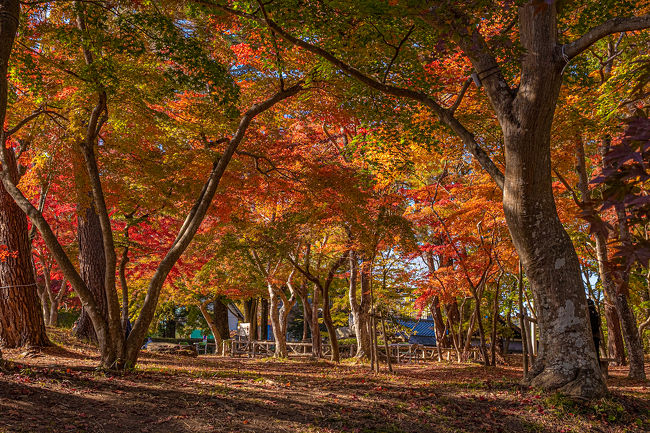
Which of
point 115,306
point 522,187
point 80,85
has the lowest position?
point 115,306

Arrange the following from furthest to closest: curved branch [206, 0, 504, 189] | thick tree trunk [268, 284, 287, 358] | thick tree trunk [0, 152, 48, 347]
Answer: thick tree trunk [268, 284, 287, 358], thick tree trunk [0, 152, 48, 347], curved branch [206, 0, 504, 189]

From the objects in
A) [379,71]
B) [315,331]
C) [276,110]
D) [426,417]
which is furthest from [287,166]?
[315,331]

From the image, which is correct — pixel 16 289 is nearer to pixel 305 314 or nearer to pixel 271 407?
pixel 271 407

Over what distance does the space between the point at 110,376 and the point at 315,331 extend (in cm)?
971

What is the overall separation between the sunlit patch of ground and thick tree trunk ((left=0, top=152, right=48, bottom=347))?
2.08m

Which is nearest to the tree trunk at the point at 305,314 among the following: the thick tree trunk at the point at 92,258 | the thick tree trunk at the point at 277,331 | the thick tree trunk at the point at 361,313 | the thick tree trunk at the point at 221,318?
the thick tree trunk at the point at 277,331

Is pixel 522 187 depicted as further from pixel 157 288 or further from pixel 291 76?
pixel 157 288

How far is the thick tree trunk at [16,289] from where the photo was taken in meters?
7.57

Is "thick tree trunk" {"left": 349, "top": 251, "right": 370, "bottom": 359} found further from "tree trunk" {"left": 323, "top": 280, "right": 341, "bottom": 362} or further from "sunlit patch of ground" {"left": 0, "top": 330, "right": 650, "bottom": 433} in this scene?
"sunlit patch of ground" {"left": 0, "top": 330, "right": 650, "bottom": 433}

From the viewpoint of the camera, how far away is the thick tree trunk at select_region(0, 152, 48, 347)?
24.8 ft

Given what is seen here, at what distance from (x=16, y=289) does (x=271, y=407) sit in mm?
5325

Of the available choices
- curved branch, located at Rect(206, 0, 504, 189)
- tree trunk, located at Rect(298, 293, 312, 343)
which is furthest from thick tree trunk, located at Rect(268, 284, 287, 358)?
curved branch, located at Rect(206, 0, 504, 189)

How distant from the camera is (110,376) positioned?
225 inches

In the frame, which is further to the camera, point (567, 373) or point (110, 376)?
point (110, 376)
